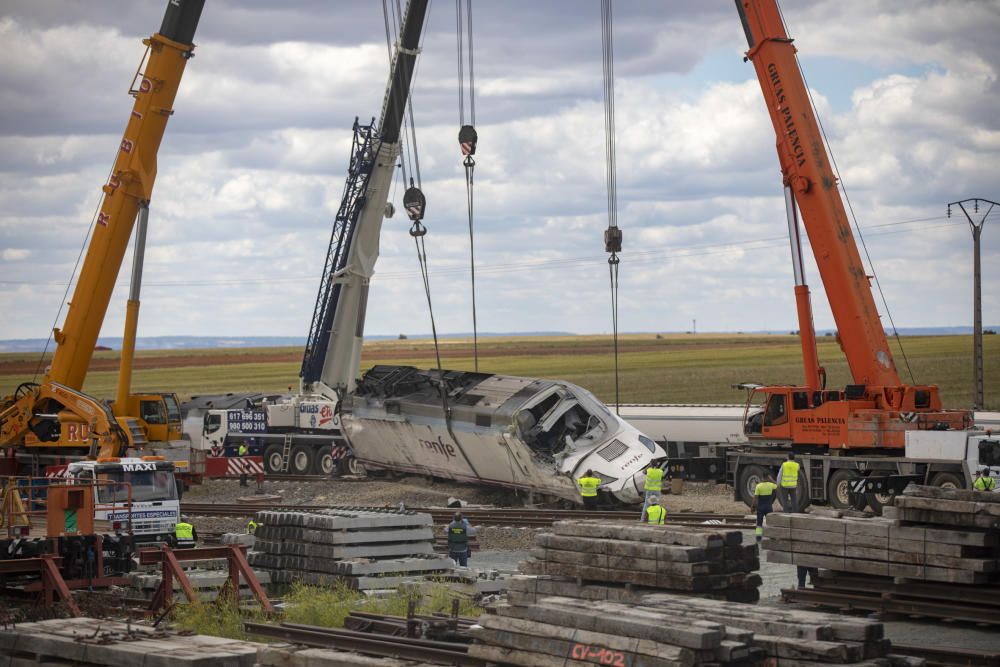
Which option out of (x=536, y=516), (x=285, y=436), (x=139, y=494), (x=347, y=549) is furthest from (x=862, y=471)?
(x=285, y=436)

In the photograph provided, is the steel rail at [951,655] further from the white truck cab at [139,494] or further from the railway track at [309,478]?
the railway track at [309,478]

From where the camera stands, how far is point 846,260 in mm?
26141

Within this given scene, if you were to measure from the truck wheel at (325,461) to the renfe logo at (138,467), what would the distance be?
16331 mm

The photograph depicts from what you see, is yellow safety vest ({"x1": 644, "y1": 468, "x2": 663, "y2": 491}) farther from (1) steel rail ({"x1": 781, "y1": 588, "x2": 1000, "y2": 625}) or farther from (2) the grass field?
(2) the grass field

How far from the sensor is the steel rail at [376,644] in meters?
13.0

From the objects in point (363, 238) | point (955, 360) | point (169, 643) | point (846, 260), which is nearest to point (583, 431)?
point (846, 260)

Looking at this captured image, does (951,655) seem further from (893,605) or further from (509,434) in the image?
(509,434)

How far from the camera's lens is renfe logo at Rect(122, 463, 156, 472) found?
70.9ft

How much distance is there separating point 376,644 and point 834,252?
15.6 metres

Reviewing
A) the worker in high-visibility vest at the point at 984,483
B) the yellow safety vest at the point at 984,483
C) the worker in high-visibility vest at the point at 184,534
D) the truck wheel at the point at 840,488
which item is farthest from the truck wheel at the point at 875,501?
the worker in high-visibility vest at the point at 184,534

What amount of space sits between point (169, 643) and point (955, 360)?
78075 millimetres

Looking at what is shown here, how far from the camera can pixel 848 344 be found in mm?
26500

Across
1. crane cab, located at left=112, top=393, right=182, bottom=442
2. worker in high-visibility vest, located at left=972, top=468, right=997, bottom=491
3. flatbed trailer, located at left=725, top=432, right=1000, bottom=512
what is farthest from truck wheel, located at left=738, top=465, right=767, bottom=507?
crane cab, located at left=112, top=393, right=182, bottom=442

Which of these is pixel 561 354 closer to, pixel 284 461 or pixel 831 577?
pixel 284 461
